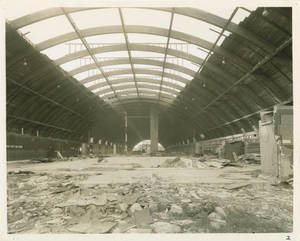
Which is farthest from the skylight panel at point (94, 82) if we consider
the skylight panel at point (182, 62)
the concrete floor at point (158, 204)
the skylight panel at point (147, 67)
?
the concrete floor at point (158, 204)

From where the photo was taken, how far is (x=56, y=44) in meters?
14.6

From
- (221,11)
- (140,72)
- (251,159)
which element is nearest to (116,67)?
(140,72)

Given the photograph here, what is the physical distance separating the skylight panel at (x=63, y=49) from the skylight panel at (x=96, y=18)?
6.52 feet

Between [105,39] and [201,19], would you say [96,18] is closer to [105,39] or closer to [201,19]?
[105,39]

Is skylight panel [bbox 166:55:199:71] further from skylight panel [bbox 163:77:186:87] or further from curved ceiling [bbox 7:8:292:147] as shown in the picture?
skylight panel [bbox 163:77:186:87]

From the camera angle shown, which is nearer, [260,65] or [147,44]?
[260,65]

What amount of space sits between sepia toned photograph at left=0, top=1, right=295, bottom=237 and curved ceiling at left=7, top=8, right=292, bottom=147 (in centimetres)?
7

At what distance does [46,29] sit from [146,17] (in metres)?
4.38

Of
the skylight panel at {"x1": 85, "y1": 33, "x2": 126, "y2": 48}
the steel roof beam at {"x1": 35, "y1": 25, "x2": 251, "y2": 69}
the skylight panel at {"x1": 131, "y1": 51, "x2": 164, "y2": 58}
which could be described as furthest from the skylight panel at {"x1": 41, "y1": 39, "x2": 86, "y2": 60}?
the skylight panel at {"x1": 131, "y1": 51, "x2": 164, "y2": 58}

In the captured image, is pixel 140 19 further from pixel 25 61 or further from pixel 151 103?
pixel 151 103

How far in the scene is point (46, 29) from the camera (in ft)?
43.8

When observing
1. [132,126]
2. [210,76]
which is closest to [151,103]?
[132,126]

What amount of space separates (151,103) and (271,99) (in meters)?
20.8

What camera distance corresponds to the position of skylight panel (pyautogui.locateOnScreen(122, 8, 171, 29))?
1288 cm
